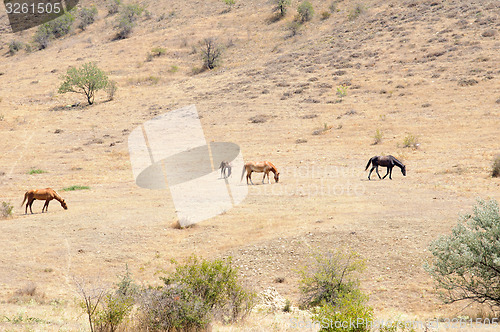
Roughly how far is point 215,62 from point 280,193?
40164 millimetres

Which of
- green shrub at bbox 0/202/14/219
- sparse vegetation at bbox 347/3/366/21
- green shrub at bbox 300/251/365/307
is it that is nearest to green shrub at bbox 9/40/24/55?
sparse vegetation at bbox 347/3/366/21

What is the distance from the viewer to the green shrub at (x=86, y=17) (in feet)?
265

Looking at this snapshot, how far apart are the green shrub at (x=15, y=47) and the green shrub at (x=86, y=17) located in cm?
1136

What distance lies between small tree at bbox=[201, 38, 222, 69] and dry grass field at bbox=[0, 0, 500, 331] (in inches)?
44.4

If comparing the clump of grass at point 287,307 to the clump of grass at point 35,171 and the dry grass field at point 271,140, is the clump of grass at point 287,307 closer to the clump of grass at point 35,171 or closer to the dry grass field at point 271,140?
the dry grass field at point 271,140

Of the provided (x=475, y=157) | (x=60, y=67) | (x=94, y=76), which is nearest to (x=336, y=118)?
(x=475, y=157)

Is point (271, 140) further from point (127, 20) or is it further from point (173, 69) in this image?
point (127, 20)

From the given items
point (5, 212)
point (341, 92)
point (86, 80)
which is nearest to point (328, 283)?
point (5, 212)

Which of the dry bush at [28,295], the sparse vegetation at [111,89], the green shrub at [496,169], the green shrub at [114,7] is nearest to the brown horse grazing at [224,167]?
the green shrub at [496,169]

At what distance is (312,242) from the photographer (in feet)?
44.6

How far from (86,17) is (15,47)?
1458cm

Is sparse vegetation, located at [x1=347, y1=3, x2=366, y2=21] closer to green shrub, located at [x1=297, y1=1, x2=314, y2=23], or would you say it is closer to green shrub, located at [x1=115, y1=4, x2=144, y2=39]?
green shrub, located at [x1=297, y1=1, x2=314, y2=23]

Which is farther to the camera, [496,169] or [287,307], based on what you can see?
[496,169]

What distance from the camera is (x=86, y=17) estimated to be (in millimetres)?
82250
